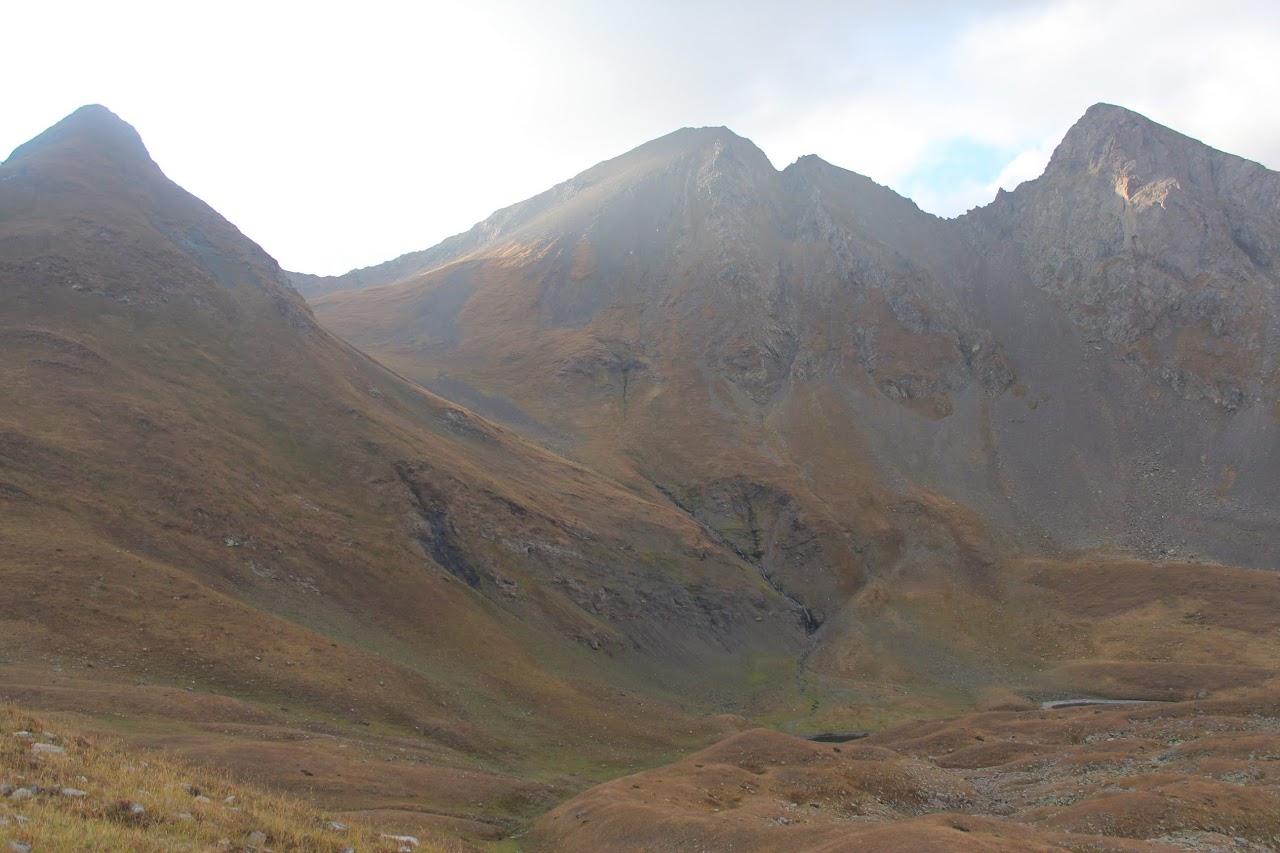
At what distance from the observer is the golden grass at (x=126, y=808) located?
54.3ft

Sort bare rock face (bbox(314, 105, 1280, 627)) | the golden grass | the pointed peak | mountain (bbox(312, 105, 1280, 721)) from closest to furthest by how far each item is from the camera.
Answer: the golden grass < mountain (bbox(312, 105, 1280, 721)) < the pointed peak < bare rock face (bbox(314, 105, 1280, 627))

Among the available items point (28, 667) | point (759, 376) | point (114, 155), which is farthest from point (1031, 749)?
point (114, 155)

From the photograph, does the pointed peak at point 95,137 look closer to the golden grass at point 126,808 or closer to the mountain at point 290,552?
the mountain at point 290,552

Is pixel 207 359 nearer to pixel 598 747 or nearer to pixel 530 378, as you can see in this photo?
pixel 598 747

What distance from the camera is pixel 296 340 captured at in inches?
4670

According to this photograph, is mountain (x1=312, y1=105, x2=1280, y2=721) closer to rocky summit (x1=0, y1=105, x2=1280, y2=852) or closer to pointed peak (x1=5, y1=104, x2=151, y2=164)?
rocky summit (x1=0, y1=105, x2=1280, y2=852)

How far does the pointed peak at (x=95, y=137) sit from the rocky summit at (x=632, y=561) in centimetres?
99

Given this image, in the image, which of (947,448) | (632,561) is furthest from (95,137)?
(947,448)

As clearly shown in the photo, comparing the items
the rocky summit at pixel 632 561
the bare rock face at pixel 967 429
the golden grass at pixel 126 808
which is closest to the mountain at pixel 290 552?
the rocky summit at pixel 632 561

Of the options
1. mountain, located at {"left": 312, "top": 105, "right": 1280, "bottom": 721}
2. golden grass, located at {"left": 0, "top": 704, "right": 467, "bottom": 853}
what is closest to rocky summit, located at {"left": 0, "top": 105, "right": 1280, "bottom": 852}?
golden grass, located at {"left": 0, "top": 704, "right": 467, "bottom": 853}

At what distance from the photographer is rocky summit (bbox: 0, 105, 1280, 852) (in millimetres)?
48500

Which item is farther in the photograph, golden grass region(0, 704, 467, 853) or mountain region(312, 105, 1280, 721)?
mountain region(312, 105, 1280, 721)

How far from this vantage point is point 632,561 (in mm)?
118125

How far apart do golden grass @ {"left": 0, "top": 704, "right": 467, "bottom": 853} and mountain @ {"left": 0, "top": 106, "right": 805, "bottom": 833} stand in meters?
18.1
